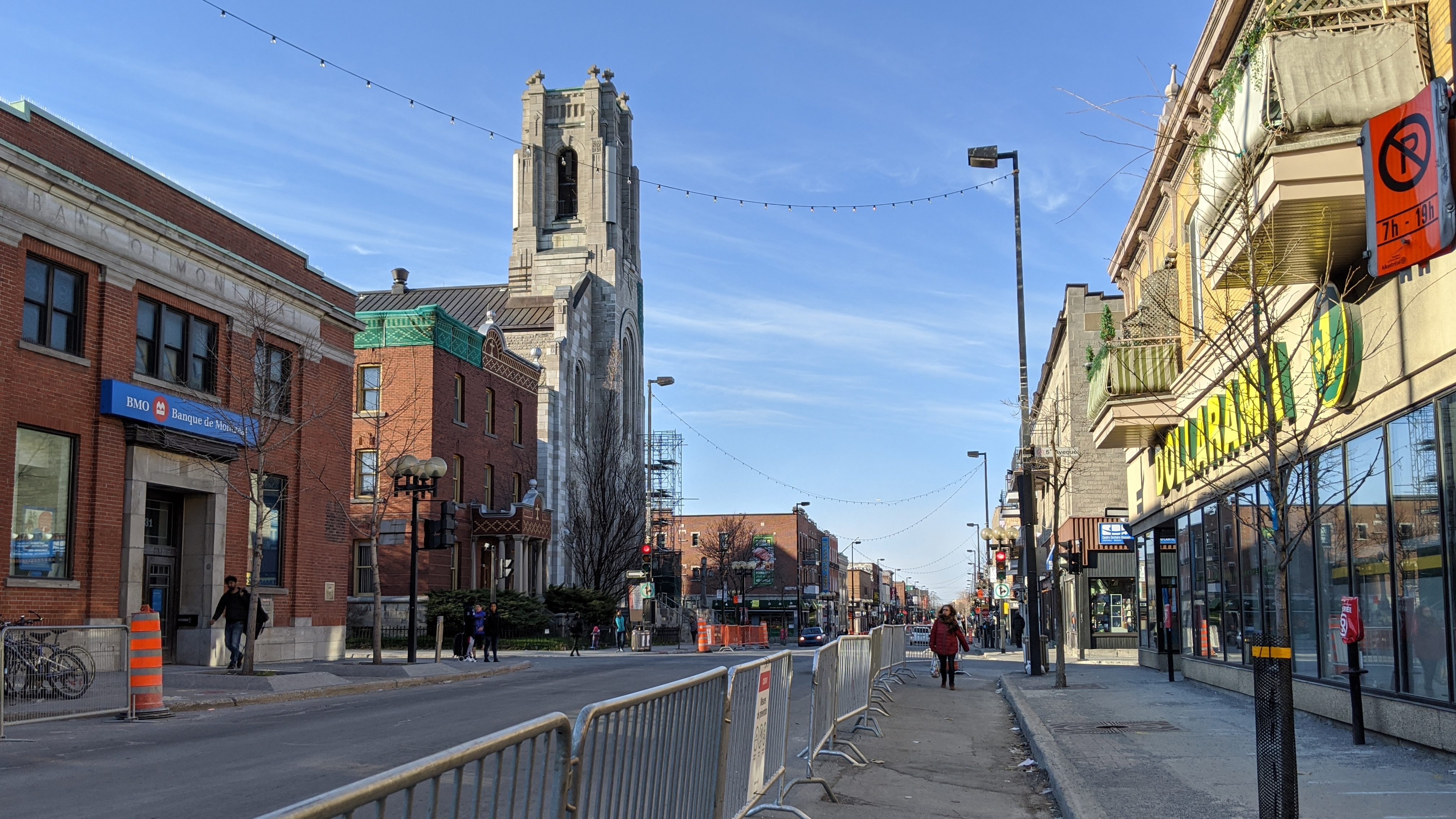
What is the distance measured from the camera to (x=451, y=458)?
44406 millimetres

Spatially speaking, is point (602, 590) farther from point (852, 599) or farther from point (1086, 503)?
point (852, 599)

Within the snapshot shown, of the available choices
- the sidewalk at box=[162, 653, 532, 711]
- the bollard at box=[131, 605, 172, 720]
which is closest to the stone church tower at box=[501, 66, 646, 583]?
the sidewalk at box=[162, 653, 532, 711]

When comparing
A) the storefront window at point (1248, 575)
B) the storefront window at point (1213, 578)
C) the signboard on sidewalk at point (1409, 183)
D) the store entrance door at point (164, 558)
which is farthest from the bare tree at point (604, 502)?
the signboard on sidewalk at point (1409, 183)

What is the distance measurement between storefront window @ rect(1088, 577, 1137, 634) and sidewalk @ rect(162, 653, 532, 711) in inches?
983

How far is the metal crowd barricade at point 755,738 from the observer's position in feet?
22.1

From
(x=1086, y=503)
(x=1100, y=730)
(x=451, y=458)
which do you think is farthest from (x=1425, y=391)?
(x=451, y=458)

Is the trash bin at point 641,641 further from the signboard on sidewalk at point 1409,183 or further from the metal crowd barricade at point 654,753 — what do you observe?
the metal crowd barricade at point 654,753

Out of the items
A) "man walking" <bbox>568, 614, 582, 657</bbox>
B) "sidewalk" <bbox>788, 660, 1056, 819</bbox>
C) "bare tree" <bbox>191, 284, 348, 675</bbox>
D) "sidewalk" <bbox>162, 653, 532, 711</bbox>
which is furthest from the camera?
"man walking" <bbox>568, 614, 582, 657</bbox>

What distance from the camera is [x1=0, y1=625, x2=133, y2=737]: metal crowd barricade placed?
14.4 meters

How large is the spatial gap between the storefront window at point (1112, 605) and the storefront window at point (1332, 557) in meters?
31.3

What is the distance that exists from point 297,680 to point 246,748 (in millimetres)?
8943

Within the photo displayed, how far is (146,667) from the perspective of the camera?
50.6ft

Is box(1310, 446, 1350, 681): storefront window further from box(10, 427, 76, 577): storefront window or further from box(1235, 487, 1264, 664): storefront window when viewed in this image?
box(10, 427, 76, 577): storefront window

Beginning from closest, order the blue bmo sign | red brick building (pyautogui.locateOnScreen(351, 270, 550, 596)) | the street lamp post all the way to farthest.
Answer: the blue bmo sign < the street lamp post < red brick building (pyautogui.locateOnScreen(351, 270, 550, 596))
